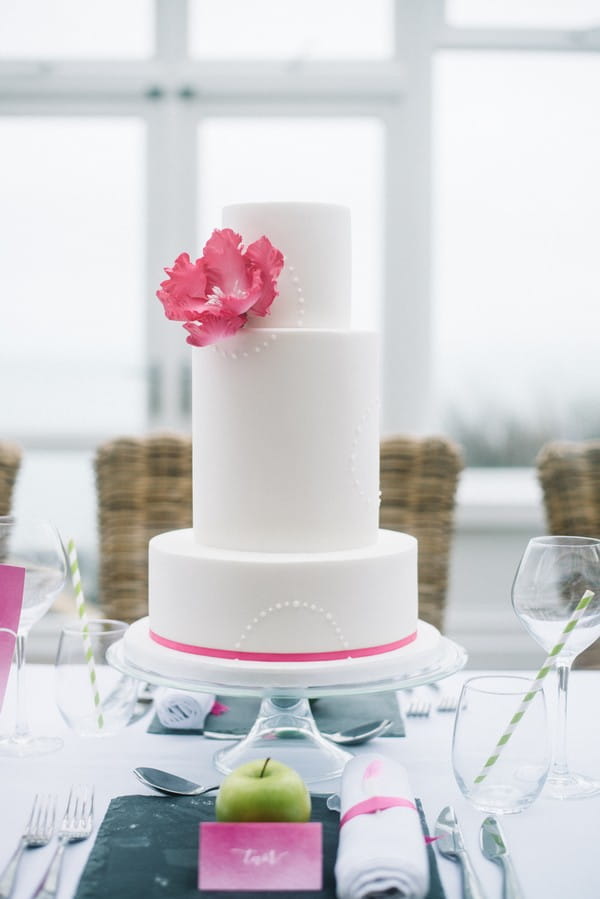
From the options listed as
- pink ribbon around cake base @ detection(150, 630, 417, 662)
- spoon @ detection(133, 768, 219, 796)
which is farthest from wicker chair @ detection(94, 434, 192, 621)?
spoon @ detection(133, 768, 219, 796)

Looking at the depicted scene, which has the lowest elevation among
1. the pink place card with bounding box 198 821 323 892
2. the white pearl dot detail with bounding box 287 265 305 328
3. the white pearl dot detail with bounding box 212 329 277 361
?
the pink place card with bounding box 198 821 323 892

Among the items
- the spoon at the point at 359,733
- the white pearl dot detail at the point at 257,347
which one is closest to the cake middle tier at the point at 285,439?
the white pearl dot detail at the point at 257,347

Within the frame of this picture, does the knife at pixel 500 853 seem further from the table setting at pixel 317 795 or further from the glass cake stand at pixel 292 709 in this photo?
the glass cake stand at pixel 292 709

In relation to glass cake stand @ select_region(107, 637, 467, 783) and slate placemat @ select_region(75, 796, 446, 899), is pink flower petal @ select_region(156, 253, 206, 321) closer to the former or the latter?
glass cake stand @ select_region(107, 637, 467, 783)

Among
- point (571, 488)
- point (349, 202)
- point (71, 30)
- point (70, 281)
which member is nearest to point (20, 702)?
point (571, 488)

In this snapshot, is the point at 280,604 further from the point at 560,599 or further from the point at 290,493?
the point at 560,599

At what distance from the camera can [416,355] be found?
10.0 feet

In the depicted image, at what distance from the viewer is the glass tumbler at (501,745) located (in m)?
0.93

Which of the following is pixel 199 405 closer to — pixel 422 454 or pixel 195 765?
pixel 195 765

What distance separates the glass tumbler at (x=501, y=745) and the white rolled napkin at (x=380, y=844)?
0.07 metres

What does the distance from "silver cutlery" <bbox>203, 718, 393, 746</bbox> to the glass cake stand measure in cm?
1

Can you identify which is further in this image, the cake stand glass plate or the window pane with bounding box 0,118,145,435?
the window pane with bounding box 0,118,145,435

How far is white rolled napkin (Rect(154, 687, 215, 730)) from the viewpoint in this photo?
1267 mm

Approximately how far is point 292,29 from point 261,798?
2632 millimetres
